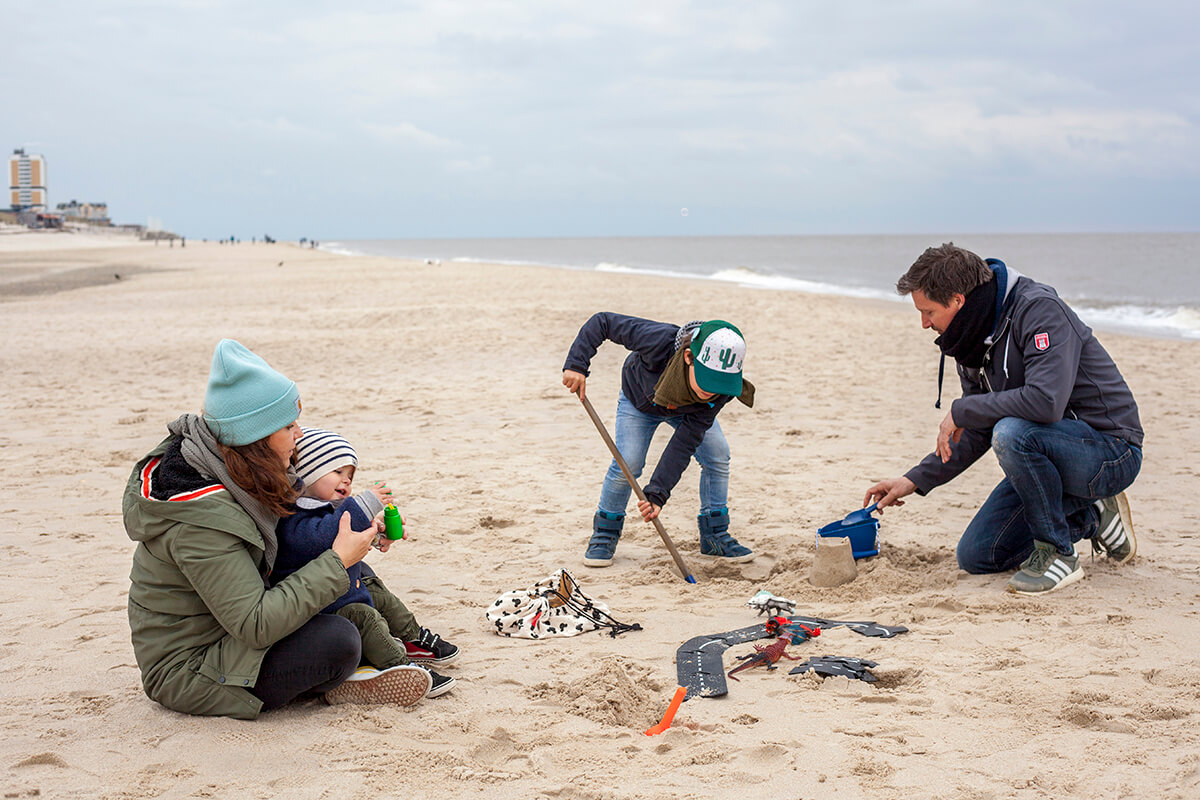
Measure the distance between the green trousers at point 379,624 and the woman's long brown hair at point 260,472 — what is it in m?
0.49

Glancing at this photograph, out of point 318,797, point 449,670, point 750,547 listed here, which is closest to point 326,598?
point 318,797

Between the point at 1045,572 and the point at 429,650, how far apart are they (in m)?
2.55

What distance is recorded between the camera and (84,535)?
15.6 ft

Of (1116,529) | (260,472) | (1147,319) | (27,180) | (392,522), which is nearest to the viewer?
(260,472)

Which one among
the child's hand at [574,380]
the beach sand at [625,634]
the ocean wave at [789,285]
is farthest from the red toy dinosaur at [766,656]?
the ocean wave at [789,285]

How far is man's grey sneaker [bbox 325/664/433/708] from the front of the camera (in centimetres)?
296

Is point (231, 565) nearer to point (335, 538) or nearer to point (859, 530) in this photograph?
point (335, 538)

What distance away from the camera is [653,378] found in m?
4.65

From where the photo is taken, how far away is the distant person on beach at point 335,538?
2.82m

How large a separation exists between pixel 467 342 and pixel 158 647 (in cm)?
938

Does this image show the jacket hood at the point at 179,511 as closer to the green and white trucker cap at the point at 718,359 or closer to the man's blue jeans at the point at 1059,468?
the green and white trucker cap at the point at 718,359

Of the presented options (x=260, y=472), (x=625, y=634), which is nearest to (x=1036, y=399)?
(x=625, y=634)

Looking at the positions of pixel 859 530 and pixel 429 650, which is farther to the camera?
pixel 859 530

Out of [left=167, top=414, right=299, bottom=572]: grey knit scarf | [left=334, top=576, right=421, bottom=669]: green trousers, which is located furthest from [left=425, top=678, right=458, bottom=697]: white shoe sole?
[left=167, top=414, right=299, bottom=572]: grey knit scarf
